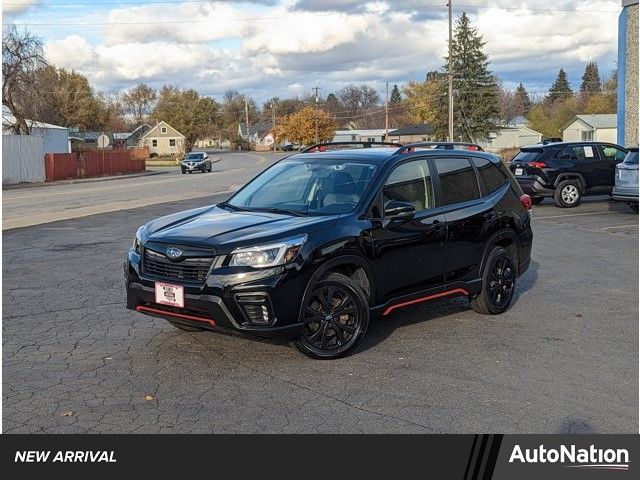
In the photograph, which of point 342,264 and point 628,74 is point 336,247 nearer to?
point 342,264

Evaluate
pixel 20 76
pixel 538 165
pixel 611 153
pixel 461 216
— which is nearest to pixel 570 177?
pixel 538 165

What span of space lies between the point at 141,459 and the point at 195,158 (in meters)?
47.6

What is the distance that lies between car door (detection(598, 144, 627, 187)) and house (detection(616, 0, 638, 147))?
8.92 meters

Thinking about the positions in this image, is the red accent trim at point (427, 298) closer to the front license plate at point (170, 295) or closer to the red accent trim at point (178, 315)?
the red accent trim at point (178, 315)

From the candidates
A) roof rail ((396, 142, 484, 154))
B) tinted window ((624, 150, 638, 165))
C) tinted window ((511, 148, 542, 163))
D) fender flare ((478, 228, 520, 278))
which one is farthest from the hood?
tinted window ((511, 148, 542, 163))

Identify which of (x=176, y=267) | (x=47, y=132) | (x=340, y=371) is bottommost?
(x=340, y=371)

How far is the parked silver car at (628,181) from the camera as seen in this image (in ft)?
52.4

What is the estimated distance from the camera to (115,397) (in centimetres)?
491

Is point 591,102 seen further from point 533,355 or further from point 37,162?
point 533,355

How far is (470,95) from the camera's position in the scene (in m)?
74.4

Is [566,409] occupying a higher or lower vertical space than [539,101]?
lower

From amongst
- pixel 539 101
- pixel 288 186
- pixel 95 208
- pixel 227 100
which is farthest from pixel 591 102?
pixel 288 186

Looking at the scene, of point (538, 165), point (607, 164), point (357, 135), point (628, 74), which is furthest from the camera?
point (357, 135)

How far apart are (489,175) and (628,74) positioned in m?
23.7
